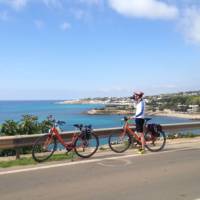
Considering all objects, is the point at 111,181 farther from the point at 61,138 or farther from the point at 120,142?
the point at 120,142

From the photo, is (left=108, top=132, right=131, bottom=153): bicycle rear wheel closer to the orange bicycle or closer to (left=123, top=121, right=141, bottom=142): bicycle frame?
the orange bicycle

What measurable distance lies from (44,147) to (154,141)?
3.70 metres

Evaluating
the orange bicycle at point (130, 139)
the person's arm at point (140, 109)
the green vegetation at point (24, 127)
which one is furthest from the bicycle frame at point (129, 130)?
the green vegetation at point (24, 127)

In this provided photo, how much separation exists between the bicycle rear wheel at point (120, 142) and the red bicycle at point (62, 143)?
2.85 ft

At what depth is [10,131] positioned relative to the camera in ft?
67.9

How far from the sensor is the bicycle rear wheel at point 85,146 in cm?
1303

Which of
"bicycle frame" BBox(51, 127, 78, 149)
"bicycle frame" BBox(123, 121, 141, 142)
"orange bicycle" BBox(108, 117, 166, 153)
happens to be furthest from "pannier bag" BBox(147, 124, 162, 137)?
"bicycle frame" BBox(51, 127, 78, 149)

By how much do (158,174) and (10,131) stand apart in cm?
1145

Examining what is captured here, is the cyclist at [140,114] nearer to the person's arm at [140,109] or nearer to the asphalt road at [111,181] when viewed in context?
the person's arm at [140,109]

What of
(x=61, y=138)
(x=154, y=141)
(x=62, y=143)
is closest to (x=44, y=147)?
(x=62, y=143)

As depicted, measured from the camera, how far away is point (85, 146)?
43.3ft

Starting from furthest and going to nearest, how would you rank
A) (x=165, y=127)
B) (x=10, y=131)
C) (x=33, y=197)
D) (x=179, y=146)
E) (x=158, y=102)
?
(x=158, y=102) < (x=10, y=131) < (x=165, y=127) < (x=179, y=146) < (x=33, y=197)

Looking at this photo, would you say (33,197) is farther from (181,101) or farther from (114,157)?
(181,101)

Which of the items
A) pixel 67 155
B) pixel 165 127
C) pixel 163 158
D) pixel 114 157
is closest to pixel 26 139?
pixel 67 155
